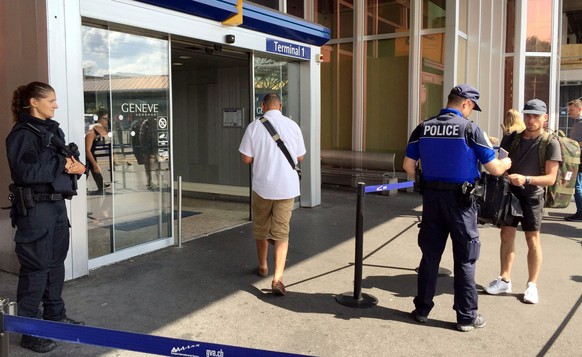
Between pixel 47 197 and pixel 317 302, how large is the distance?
2.43 m

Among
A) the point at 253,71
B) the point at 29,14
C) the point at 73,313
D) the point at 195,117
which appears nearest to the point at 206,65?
the point at 195,117

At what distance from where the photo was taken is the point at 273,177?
483 centimetres

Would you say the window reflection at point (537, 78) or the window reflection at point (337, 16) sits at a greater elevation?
the window reflection at point (337, 16)

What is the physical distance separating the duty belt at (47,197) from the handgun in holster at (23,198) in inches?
1.7

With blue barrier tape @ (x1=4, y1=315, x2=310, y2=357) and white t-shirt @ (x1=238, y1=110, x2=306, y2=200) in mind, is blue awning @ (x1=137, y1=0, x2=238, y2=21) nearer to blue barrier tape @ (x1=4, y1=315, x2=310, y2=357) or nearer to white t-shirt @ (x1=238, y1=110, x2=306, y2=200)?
white t-shirt @ (x1=238, y1=110, x2=306, y2=200)

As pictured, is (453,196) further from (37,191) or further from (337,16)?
(337,16)

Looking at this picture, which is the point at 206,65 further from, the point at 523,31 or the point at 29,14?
the point at 523,31

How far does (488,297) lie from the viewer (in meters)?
4.78

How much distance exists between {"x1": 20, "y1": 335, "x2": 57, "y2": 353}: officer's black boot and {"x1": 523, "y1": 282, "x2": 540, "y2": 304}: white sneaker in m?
3.96

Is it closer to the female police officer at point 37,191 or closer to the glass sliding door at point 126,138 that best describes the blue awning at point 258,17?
the glass sliding door at point 126,138

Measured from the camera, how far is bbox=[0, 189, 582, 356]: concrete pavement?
12.4 feet

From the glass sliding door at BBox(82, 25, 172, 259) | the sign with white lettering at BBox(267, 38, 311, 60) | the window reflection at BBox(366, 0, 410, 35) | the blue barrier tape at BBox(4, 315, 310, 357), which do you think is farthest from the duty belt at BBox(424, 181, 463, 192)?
the window reflection at BBox(366, 0, 410, 35)

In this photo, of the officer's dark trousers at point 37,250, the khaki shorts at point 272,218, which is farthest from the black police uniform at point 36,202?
the khaki shorts at point 272,218

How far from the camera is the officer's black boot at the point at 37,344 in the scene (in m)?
3.56
